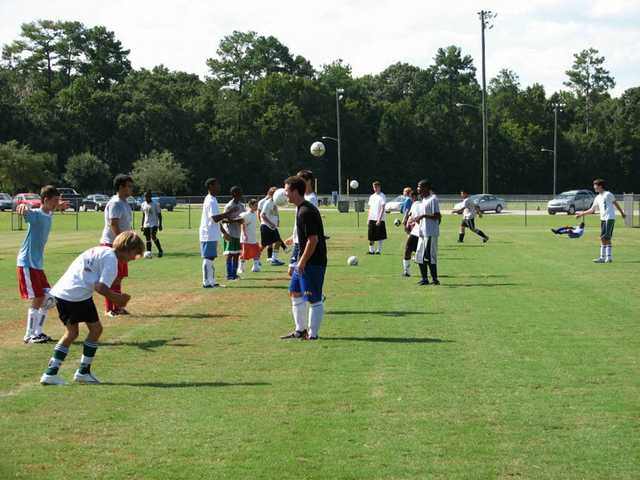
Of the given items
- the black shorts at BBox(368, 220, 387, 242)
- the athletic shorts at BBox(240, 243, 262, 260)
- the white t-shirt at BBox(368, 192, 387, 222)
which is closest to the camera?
the athletic shorts at BBox(240, 243, 262, 260)

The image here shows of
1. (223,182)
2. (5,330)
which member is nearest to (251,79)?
(223,182)

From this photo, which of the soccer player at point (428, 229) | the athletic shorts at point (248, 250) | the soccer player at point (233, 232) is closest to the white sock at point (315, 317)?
the soccer player at point (428, 229)

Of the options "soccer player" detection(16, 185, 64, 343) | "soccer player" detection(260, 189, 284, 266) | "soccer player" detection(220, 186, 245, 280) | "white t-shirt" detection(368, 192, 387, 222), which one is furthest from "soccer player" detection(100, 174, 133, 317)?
"white t-shirt" detection(368, 192, 387, 222)

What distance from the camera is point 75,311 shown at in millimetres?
8758

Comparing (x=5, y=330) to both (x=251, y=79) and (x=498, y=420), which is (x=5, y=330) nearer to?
(x=498, y=420)

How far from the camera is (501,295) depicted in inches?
649

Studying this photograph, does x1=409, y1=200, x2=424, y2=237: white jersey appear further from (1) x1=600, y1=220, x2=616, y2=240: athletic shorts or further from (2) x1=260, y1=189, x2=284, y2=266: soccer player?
(1) x1=600, y1=220, x2=616, y2=240: athletic shorts

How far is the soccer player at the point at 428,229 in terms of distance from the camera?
58.3 feet

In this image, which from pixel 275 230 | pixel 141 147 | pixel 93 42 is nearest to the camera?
pixel 275 230

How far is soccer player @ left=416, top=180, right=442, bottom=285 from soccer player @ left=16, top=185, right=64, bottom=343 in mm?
8124

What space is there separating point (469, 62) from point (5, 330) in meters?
143

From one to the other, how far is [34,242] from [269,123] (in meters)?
96.9

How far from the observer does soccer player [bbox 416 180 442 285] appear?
17781mm

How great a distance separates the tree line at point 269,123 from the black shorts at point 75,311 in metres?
77.5
